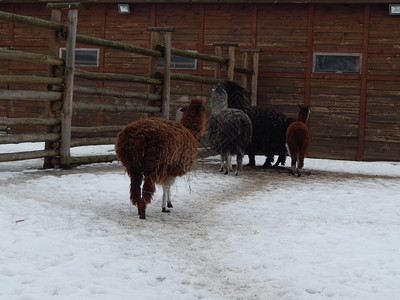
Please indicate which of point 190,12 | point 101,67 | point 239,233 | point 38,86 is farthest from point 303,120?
point 38,86

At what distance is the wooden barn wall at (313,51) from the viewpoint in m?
13.3

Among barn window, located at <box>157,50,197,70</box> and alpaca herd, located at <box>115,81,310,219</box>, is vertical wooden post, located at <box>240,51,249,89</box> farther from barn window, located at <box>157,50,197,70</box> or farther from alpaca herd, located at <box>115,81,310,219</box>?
alpaca herd, located at <box>115,81,310,219</box>

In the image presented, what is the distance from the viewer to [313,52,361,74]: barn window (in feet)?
44.2

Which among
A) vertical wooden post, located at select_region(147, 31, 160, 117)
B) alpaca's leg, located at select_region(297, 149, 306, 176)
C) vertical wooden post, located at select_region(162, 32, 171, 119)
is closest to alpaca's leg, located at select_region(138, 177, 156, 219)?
alpaca's leg, located at select_region(297, 149, 306, 176)

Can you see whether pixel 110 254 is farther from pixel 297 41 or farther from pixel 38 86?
pixel 38 86

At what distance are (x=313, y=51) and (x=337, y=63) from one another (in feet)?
2.14

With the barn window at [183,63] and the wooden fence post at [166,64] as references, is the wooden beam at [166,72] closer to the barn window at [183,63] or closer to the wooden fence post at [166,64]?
the wooden fence post at [166,64]

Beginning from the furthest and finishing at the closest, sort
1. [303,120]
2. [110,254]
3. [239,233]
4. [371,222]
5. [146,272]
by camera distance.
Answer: [303,120], [371,222], [239,233], [110,254], [146,272]

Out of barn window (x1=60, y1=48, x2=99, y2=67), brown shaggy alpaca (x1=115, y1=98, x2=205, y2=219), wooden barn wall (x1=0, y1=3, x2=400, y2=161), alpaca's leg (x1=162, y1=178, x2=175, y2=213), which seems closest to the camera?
brown shaggy alpaca (x1=115, y1=98, x2=205, y2=219)

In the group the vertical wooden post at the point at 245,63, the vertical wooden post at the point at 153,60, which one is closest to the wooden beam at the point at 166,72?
the vertical wooden post at the point at 153,60

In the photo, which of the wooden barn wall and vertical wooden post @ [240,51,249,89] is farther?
vertical wooden post @ [240,51,249,89]

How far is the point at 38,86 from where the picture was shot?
608 inches

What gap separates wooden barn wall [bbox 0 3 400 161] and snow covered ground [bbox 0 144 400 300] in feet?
18.7

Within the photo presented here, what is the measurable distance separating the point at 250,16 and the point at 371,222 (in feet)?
29.3
